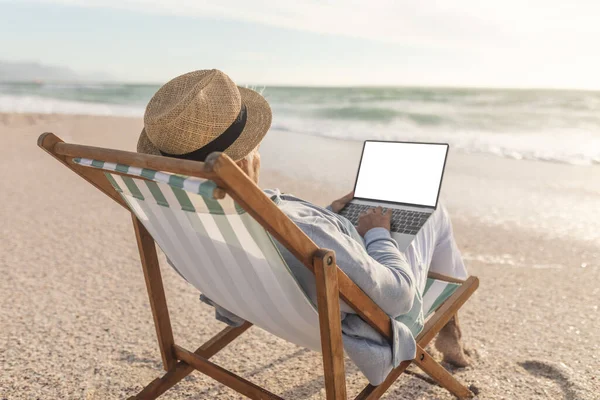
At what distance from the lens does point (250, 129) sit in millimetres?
1728

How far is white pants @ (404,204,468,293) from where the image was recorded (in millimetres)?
2141

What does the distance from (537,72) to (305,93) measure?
1041cm

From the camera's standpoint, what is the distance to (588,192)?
695cm

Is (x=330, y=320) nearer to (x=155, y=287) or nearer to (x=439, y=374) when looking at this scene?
(x=439, y=374)

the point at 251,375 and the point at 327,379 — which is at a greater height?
the point at 327,379

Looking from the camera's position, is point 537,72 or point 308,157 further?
point 537,72

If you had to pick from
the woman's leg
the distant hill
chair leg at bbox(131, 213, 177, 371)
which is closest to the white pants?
the woman's leg

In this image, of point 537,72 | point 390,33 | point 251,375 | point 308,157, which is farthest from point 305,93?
point 251,375

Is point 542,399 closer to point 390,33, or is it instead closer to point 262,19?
point 390,33

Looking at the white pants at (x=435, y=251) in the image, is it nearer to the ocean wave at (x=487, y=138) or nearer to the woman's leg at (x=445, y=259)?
the woman's leg at (x=445, y=259)

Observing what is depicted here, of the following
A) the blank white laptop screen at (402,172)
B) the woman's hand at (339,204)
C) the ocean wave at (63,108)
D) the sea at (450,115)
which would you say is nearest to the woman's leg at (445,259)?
the blank white laptop screen at (402,172)

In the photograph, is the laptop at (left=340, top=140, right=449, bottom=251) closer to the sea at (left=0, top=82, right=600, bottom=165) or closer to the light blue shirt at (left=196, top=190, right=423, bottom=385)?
the light blue shirt at (left=196, top=190, right=423, bottom=385)

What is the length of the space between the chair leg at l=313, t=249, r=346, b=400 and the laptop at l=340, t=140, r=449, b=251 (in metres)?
0.70

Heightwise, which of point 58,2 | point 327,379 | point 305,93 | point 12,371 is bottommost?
point 305,93
